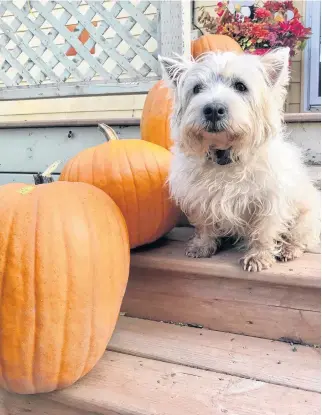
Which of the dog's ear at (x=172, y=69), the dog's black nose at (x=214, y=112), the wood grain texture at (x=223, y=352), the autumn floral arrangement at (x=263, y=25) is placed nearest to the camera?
the wood grain texture at (x=223, y=352)

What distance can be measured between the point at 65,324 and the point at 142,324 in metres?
0.44

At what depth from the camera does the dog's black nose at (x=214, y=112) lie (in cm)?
130

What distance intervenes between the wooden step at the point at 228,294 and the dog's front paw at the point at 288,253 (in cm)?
3

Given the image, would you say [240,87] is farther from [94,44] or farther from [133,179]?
[94,44]

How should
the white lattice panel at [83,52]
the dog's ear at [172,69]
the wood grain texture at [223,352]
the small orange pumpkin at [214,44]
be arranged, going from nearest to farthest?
the wood grain texture at [223,352] → the dog's ear at [172,69] → the white lattice panel at [83,52] → the small orange pumpkin at [214,44]

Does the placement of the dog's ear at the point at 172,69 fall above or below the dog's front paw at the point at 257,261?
above

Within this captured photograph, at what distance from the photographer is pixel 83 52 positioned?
276 cm

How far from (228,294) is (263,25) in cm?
263

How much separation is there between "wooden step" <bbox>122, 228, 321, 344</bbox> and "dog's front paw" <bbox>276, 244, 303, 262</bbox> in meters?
0.03

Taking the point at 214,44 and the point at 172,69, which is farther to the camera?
the point at 214,44

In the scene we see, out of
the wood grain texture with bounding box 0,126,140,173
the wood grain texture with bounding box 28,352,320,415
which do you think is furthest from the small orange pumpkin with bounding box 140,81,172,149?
the wood grain texture with bounding box 28,352,320,415

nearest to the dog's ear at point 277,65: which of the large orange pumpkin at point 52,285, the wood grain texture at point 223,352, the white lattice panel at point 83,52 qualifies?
the large orange pumpkin at point 52,285

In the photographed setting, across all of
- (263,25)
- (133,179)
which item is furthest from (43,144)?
(263,25)

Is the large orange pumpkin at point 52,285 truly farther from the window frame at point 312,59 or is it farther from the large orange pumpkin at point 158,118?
the window frame at point 312,59
